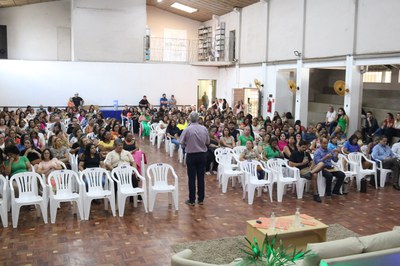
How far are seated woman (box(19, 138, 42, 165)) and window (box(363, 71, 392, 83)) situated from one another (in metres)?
13.3

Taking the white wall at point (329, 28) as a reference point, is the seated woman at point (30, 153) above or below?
below

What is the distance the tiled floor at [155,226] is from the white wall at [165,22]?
618 inches

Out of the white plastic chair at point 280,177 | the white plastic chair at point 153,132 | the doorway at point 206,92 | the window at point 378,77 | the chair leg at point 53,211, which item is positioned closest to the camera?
the chair leg at point 53,211

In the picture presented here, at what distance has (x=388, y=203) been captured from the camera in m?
7.97

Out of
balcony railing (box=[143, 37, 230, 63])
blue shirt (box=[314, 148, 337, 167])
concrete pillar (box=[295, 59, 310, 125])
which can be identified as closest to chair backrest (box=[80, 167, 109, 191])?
blue shirt (box=[314, 148, 337, 167])

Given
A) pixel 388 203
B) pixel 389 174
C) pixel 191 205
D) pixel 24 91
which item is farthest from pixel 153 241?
pixel 24 91

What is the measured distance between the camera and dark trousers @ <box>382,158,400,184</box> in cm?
926

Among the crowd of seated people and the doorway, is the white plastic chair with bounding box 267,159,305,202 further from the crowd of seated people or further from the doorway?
the doorway

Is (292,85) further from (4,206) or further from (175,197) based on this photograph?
(4,206)

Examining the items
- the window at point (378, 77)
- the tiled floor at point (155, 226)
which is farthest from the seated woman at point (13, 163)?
the window at point (378, 77)

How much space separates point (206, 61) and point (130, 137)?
13175 millimetres

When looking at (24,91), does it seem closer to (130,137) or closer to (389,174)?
(130,137)

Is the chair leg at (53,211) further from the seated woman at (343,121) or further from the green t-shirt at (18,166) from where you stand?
the seated woman at (343,121)

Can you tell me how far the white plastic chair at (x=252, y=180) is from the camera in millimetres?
7684
